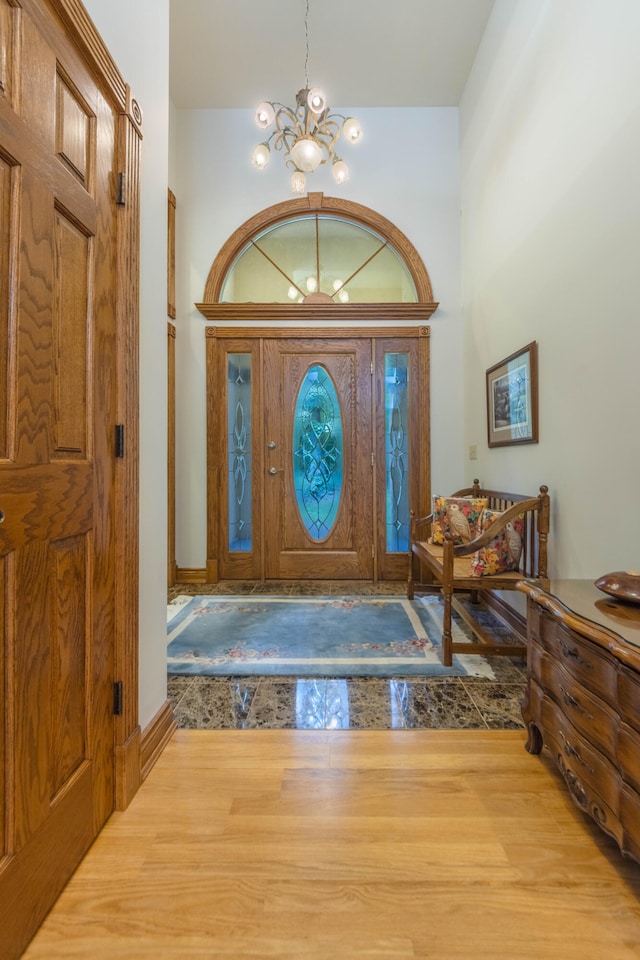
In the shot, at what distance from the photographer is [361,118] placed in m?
3.78

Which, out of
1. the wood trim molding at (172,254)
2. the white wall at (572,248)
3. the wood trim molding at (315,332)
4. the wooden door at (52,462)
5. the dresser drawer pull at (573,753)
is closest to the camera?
the wooden door at (52,462)

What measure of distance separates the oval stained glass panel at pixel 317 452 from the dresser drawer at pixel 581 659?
252 centimetres

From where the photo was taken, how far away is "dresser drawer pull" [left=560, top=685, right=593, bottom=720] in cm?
114

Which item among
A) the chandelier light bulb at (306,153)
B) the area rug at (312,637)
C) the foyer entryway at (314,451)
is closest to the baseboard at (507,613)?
the area rug at (312,637)

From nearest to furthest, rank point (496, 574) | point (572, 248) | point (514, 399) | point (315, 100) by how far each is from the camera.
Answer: point (572, 248), point (496, 574), point (315, 100), point (514, 399)

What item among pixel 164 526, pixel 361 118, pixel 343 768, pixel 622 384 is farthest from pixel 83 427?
pixel 361 118

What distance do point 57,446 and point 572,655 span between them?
1.53m

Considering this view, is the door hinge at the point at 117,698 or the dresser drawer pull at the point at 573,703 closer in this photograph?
the dresser drawer pull at the point at 573,703

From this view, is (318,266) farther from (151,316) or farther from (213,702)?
(213,702)

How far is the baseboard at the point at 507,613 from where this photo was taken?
2483 millimetres

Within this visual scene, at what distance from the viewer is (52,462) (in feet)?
3.29

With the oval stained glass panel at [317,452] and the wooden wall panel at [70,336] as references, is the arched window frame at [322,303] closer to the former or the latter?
the oval stained glass panel at [317,452]

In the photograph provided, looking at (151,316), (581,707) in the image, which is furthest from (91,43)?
(581,707)

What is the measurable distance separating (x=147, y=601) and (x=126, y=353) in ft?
2.78
